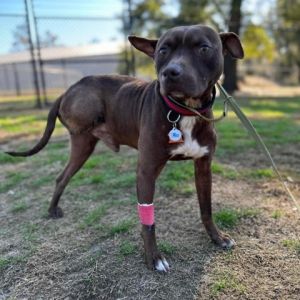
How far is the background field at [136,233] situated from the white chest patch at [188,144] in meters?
0.79

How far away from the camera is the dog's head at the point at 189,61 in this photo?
231 centimetres

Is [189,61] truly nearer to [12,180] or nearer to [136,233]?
[136,233]

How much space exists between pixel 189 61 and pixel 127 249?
1520 mm

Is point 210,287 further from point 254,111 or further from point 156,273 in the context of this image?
point 254,111

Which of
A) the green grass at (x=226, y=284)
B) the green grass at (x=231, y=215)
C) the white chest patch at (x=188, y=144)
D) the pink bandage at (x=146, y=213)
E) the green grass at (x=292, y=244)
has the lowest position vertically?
the green grass at (x=231, y=215)

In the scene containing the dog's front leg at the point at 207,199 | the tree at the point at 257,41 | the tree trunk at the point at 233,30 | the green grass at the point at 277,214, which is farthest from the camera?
the tree at the point at 257,41

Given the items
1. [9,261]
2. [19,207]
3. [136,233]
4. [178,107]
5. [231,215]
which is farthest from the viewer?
[19,207]

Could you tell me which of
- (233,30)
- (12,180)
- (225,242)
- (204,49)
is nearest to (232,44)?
(204,49)

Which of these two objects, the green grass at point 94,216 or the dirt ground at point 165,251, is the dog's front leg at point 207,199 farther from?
the green grass at point 94,216

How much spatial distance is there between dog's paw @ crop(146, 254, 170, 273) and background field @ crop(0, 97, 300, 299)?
52 millimetres

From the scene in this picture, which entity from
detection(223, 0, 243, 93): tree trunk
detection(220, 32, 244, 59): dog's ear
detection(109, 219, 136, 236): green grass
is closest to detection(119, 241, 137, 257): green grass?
detection(109, 219, 136, 236): green grass

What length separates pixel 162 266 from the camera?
2.84 meters

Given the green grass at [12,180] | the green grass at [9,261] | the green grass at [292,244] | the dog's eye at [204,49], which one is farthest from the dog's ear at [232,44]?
the green grass at [12,180]

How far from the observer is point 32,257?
10.3 ft
